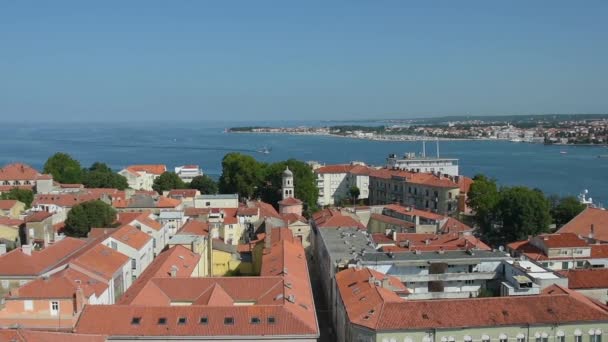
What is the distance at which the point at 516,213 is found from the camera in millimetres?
43594

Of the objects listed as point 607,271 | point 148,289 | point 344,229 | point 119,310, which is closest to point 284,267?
point 148,289

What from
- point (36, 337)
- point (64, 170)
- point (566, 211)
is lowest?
point (566, 211)

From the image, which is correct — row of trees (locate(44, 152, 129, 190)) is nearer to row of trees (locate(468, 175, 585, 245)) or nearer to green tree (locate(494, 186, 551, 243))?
row of trees (locate(468, 175, 585, 245))

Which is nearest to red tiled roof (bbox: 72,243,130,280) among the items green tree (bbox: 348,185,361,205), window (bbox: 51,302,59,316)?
window (bbox: 51,302,59,316)

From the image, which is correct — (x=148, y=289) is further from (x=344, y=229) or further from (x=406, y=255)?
(x=344, y=229)

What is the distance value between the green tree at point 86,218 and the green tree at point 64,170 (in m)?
29.3

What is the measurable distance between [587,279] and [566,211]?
20.4 meters

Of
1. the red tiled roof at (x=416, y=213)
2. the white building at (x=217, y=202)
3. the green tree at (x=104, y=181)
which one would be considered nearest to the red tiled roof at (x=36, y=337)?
the red tiled roof at (x=416, y=213)

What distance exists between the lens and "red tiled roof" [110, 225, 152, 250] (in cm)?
3319

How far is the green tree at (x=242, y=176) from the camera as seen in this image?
63.9 meters

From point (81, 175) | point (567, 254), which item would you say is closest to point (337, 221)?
point (567, 254)

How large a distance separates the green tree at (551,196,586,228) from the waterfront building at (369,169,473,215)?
8.25m

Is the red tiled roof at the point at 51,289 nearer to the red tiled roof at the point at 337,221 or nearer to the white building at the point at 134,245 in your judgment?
the white building at the point at 134,245

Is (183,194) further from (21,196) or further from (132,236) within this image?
(132,236)
